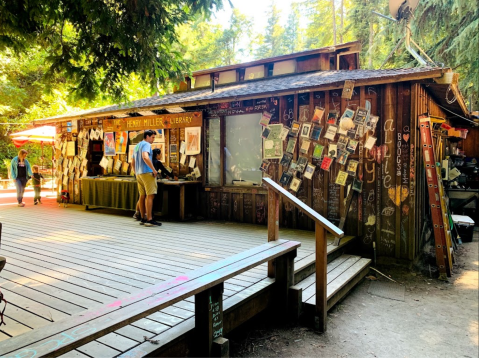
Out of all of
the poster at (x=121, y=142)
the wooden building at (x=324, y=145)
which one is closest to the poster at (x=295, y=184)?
the wooden building at (x=324, y=145)

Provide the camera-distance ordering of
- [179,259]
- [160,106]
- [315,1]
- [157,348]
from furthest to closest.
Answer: [315,1] < [160,106] < [179,259] < [157,348]

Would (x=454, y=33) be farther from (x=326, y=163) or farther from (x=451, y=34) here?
(x=326, y=163)

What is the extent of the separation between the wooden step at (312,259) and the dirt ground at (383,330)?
0.57m

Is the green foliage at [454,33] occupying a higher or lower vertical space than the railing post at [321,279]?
higher

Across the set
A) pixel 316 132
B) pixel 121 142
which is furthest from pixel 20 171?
pixel 316 132

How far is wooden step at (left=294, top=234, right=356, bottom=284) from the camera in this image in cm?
438

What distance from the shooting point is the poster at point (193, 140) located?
7906 mm

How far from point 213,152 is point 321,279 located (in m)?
4.71

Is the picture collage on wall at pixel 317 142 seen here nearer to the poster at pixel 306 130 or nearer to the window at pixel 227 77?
the poster at pixel 306 130

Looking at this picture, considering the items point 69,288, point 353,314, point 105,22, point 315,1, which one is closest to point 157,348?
point 69,288

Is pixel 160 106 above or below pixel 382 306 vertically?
above

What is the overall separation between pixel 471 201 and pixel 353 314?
774 cm

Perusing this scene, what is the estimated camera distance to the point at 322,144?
20.8 feet

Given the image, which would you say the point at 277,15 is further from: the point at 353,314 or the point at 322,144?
the point at 353,314
